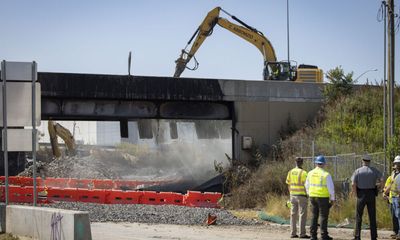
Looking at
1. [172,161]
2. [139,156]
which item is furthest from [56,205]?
[139,156]

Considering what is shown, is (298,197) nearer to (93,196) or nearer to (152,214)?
(152,214)

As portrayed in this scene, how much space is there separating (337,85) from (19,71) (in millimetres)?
22994

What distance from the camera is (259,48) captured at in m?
43.6

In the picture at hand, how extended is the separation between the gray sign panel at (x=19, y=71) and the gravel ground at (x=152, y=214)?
6.16 metres

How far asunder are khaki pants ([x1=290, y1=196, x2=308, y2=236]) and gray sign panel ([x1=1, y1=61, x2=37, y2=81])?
271 inches

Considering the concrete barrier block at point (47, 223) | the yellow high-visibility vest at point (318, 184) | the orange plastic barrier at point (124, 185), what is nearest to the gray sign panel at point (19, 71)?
the concrete barrier block at point (47, 223)

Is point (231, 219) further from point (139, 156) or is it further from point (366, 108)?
point (139, 156)

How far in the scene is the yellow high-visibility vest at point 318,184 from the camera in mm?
15398

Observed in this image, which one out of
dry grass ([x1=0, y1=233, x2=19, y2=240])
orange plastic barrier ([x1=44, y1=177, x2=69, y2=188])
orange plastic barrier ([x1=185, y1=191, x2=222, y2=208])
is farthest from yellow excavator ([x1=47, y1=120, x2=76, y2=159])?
dry grass ([x1=0, y1=233, x2=19, y2=240])

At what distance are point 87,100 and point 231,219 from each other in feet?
47.8

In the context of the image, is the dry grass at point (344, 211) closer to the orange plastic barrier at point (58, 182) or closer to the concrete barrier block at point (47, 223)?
the concrete barrier block at point (47, 223)

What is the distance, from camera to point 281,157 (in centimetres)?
3294

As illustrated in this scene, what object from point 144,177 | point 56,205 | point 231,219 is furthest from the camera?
point 144,177

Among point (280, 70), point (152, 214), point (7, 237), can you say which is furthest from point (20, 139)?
point (280, 70)
